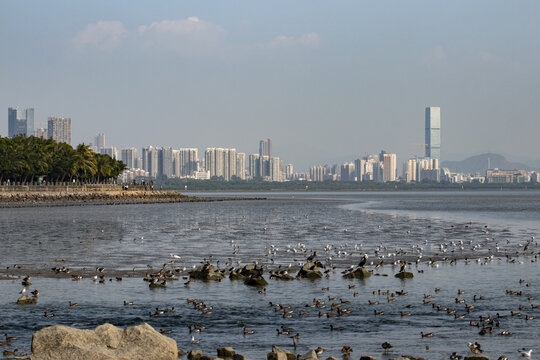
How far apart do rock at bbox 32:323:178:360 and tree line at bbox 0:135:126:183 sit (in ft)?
444

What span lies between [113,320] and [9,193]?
12547 centimetres

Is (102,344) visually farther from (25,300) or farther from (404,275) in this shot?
(404,275)

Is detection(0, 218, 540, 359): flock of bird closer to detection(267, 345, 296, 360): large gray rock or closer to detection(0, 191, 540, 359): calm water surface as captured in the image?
detection(0, 191, 540, 359): calm water surface

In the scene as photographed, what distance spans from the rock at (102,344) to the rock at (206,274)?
14863 millimetres

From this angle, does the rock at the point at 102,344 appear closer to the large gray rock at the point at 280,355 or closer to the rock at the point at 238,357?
the rock at the point at 238,357

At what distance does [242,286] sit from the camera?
30984mm

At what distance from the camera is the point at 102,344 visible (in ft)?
56.4

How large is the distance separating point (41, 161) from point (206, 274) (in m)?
133

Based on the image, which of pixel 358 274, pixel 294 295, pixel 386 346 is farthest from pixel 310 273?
pixel 386 346

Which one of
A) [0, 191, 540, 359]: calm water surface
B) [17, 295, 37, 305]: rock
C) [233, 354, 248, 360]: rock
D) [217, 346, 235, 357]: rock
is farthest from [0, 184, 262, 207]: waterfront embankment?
[233, 354, 248, 360]: rock

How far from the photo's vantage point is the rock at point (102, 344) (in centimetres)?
1681

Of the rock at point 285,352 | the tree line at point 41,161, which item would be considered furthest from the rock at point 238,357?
the tree line at point 41,161

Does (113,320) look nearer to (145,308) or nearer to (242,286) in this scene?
(145,308)

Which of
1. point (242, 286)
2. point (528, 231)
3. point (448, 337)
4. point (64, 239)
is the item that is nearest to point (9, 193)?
point (64, 239)
